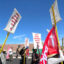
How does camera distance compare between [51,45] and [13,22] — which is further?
[13,22]

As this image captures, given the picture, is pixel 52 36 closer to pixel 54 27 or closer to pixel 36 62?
pixel 54 27

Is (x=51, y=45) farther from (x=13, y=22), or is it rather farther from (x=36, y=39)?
(x=36, y=39)

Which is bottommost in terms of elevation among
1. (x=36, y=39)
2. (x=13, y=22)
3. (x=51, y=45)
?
(x=51, y=45)

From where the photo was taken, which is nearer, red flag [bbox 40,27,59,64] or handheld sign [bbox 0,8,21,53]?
red flag [bbox 40,27,59,64]

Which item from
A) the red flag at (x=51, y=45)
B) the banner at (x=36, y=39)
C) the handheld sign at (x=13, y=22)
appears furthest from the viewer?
the banner at (x=36, y=39)

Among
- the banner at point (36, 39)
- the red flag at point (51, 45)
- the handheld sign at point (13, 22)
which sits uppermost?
the handheld sign at point (13, 22)

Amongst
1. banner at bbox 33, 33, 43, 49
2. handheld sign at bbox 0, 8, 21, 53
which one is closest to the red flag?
handheld sign at bbox 0, 8, 21, 53

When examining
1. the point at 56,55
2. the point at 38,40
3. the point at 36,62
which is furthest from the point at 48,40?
the point at 38,40

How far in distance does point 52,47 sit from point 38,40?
16.4 ft

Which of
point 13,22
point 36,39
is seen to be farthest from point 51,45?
point 36,39

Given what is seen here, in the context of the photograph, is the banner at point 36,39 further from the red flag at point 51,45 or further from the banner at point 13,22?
the red flag at point 51,45

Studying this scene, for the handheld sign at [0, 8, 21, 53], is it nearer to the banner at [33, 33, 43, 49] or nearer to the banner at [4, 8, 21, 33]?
the banner at [4, 8, 21, 33]

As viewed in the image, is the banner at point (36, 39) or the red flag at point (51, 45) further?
the banner at point (36, 39)

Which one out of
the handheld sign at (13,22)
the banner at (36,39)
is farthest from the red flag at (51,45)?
the banner at (36,39)
